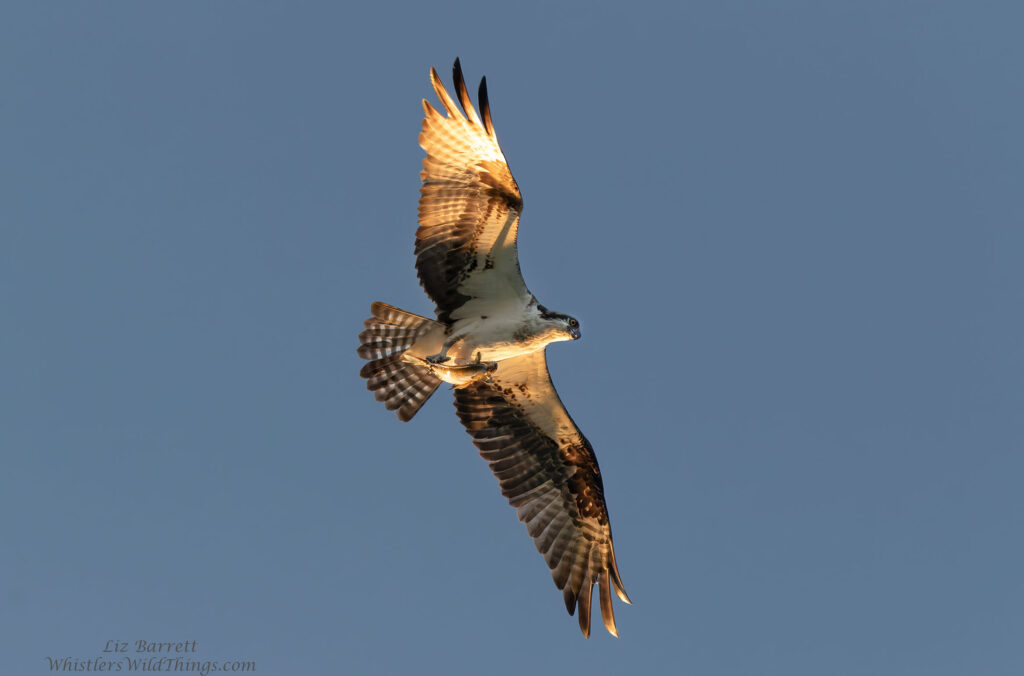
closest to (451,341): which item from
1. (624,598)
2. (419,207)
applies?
(419,207)

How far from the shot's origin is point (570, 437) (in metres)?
12.8

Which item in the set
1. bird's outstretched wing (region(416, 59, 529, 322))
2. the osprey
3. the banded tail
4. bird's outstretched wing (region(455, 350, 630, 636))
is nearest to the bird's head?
the osprey

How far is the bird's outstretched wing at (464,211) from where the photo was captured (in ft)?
35.2

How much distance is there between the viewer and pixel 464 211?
439 inches

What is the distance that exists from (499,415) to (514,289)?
5.96 feet

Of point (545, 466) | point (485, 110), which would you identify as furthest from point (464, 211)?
point (545, 466)

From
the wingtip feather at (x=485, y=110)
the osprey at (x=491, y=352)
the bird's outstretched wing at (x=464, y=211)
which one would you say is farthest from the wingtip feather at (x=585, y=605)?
the wingtip feather at (x=485, y=110)

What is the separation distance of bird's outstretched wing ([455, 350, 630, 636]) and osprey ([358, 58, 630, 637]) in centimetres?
1

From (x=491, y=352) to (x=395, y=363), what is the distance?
4.15 feet

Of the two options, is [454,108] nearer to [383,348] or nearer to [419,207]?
[419,207]

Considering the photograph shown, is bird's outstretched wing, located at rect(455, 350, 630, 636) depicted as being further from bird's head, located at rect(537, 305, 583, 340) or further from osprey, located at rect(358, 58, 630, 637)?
bird's head, located at rect(537, 305, 583, 340)

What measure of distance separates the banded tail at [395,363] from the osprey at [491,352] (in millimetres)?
12

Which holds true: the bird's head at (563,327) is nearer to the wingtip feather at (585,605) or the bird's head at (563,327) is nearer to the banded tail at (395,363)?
the banded tail at (395,363)

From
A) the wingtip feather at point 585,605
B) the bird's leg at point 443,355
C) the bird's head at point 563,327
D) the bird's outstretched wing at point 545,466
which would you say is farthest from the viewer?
the bird's outstretched wing at point 545,466
